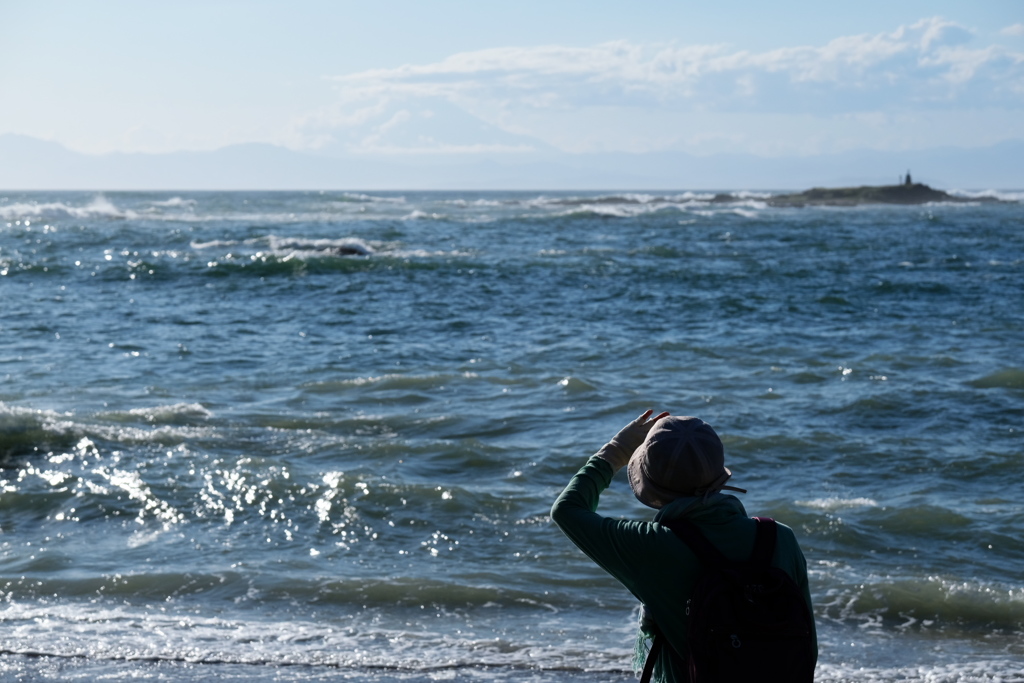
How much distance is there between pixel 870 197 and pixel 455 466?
71.1m

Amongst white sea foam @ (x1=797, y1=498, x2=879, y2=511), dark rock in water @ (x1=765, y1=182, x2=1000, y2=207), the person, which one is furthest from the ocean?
dark rock in water @ (x1=765, y1=182, x2=1000, y2=207)

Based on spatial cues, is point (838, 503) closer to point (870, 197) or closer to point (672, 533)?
point (672, 533)

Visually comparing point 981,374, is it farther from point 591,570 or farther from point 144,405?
point 144,405

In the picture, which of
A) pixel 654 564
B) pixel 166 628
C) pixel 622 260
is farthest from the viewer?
pixel 622 260

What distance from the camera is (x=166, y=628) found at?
5387 millimetres

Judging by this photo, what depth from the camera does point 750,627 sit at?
2.32m

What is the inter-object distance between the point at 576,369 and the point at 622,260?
49.8ft

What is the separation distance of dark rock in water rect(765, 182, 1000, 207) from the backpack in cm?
7084

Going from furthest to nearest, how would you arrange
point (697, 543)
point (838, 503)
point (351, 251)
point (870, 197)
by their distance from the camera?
point (870, 197) → point (351, 251) → point (838, 503) → point (697, 543)

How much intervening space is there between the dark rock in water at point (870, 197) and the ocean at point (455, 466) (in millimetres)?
53233

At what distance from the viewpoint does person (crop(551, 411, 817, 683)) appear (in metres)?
2.45

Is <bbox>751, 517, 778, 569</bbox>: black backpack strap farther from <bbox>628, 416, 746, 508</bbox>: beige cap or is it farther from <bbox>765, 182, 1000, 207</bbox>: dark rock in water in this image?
<bbox>765, 182, 1000, 207</bbox>: dark rock in water

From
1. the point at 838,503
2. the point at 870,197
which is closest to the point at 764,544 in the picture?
the point at 838,503

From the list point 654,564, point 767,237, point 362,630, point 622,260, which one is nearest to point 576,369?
point 362,630
